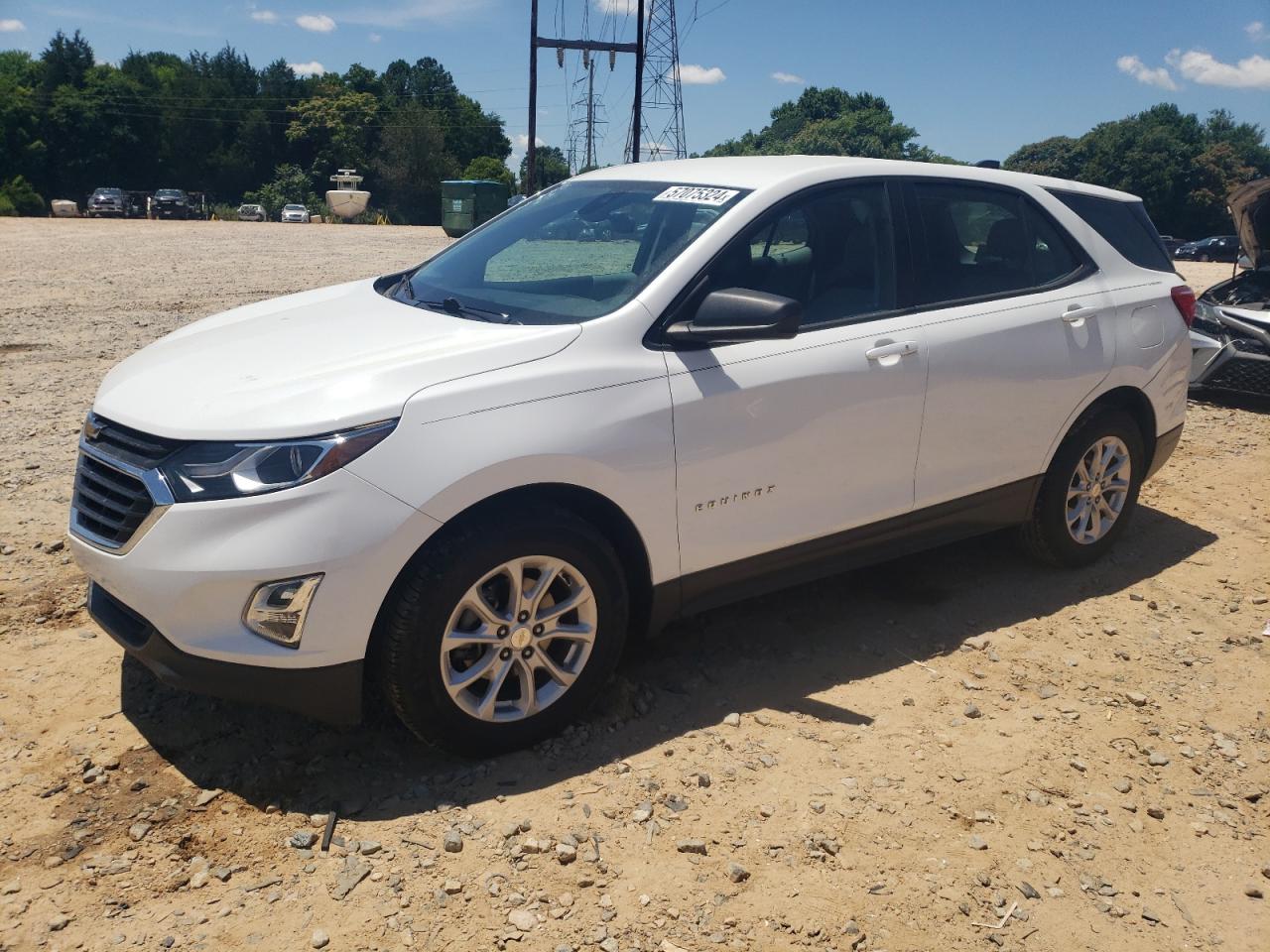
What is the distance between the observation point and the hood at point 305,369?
9.75 ft

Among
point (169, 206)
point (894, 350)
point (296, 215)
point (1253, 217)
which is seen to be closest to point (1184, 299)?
point (894, 350)

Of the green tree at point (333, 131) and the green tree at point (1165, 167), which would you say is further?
the green tree at point (333, 131)

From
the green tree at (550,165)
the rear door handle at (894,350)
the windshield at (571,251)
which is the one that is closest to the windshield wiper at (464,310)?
the windshield at (571,251)

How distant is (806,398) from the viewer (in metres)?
3.75

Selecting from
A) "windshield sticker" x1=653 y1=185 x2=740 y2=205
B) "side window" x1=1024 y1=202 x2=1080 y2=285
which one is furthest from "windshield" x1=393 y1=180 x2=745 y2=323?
"side window" x1=1024 y1=202 x2=1080 y2=285

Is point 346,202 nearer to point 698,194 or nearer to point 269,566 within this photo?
point 698,194

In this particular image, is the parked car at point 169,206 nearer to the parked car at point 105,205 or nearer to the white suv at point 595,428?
the parked car at point 105,205

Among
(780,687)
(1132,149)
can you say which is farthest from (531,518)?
(1132,149)

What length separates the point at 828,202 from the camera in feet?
13.3

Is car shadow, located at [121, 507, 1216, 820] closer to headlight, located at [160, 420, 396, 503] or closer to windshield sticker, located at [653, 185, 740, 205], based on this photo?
headlight, located at [160, 420, 396, 503]

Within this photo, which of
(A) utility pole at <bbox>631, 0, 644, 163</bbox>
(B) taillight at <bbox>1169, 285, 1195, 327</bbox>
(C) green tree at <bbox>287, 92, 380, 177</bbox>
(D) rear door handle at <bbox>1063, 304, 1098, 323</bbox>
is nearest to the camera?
(D) rear door handle at <bbox>1063, 304, 1098, 323</bbox>

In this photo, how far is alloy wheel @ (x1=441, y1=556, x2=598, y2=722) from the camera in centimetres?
317

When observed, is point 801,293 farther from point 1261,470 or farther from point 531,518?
point 1261,470

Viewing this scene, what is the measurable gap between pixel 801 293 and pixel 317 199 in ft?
273
